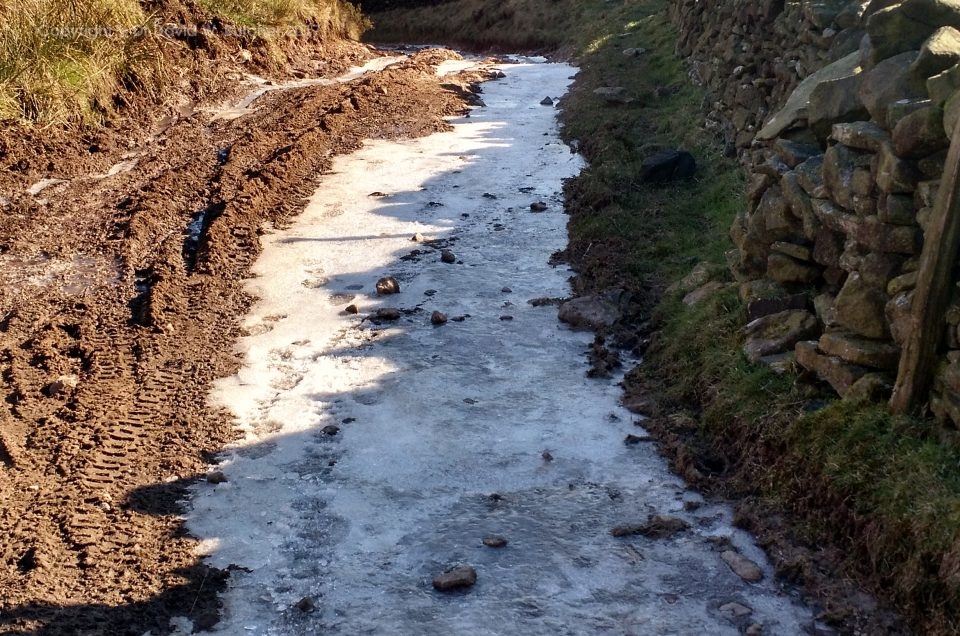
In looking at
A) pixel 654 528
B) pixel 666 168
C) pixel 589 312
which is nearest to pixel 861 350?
pixel 654 528

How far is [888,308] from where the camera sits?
4.90 m

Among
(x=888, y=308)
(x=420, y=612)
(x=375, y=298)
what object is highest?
(x=888, y=308)

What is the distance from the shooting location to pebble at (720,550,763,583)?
14.8 ft

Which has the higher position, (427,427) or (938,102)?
(938,102)

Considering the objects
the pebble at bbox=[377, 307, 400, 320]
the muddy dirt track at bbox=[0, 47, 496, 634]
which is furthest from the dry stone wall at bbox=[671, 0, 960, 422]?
the muddy dirt track at bbox=[0, 47, 496, 634]

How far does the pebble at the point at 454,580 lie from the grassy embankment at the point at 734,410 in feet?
5.04

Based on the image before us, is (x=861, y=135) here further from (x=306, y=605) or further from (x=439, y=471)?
(x=306, y=605)

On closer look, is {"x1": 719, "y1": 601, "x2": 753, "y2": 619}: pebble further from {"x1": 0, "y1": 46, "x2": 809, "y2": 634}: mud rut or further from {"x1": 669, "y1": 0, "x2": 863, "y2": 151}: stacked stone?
{"x1": 669, "y1": 0, "x2": 863, "y2": 151}: stacked stone

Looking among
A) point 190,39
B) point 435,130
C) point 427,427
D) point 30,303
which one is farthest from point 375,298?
point 190,39

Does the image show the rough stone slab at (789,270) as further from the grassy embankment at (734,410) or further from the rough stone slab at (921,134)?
the rough stone slab at (921,134)

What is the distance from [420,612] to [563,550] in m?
0.83

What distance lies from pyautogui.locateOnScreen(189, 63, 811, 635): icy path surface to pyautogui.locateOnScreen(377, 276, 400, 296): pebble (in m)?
0.09

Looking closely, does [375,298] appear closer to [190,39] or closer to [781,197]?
[781,197]

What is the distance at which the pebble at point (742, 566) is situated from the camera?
14.8 ft
